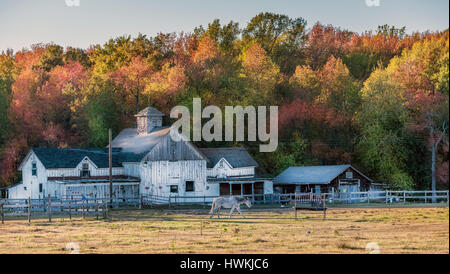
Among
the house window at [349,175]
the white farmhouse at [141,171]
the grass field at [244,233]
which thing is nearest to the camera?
the grass field at [244,233]

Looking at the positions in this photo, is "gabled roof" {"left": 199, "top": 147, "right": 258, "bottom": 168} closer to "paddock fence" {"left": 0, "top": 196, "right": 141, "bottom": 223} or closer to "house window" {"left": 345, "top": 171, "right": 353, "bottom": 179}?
"house window" {"left": 345, "top": 171, "right": 353, "bottom": 179}

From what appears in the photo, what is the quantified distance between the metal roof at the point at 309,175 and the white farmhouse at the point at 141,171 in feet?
5.05

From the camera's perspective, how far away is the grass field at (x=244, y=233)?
19562 millimetres

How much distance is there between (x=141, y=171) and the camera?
167ft

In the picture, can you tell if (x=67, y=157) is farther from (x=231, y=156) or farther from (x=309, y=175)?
(x=309, y=175)

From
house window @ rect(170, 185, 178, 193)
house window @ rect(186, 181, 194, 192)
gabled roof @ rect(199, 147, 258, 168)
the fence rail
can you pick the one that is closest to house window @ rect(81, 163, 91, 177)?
the fence rail

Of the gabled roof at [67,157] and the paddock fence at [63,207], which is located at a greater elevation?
the gabled roof at [67,157]

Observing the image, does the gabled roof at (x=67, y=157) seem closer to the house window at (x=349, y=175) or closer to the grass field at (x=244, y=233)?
the grass field at (x=244, y=233)

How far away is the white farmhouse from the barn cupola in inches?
51.0

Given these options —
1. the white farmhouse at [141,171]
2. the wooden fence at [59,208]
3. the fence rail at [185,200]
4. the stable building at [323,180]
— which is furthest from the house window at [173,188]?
the wooden fence at [59,208]

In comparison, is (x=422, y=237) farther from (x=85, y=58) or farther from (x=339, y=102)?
(x=85, y=58)

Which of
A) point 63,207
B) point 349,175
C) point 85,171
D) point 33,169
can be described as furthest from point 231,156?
point 63,207
